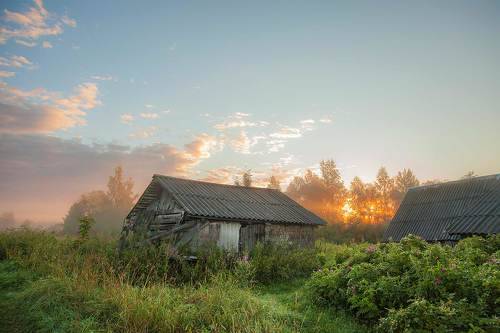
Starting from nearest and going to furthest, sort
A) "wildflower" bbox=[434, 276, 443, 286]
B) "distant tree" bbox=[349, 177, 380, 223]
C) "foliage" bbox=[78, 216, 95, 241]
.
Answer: "wildflower" bbox=[434, 276, 443, 286]
"foliage" bbox=[78, 216, 95, 241]
"distant tree" bbox=[349, 177, 380, 223]

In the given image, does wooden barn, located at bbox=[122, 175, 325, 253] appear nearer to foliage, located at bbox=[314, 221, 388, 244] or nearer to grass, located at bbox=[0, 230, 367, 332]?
grass, located at bbox=[0, 230, 367, 332]

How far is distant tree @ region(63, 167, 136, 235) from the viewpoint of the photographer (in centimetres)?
6456

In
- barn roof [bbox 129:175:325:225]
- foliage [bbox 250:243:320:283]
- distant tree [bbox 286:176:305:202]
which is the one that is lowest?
foliage [bbox 250:243:320:283]

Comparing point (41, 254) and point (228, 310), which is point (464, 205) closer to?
point (228, 310)

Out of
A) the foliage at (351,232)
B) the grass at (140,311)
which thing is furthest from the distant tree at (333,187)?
the grass at (140,311)

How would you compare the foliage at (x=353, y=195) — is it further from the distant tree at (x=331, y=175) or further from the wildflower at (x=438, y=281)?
the wildflower at (x=438, y=281)

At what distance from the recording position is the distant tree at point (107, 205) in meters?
64.6

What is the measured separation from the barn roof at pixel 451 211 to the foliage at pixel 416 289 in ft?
42.7

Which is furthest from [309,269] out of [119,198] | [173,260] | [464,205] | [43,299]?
[119,198]

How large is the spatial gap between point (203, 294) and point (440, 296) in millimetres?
5109

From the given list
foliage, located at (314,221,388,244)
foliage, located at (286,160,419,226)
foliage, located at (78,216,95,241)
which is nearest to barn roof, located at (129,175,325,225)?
foliage, located at (78,216,95,241)

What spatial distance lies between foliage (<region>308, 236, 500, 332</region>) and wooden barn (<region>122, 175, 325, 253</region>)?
30.1 feet

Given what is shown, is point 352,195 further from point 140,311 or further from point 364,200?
point 140,311

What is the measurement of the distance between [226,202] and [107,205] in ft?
180
